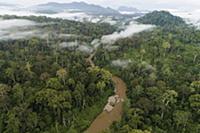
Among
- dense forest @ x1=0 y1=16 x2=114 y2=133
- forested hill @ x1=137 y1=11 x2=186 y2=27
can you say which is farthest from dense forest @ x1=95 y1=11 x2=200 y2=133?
forested hill @ x1=137 y1=11 x2=186 y2=27

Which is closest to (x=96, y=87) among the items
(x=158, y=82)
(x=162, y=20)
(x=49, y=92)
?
(x=49, y=92)

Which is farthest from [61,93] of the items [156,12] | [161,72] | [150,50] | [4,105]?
[156,12]

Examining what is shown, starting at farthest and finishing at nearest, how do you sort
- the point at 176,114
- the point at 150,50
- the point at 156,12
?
the point at 156,12, the point at 150,50, the point at 176,114

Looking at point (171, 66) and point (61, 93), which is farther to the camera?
point (171, 66)

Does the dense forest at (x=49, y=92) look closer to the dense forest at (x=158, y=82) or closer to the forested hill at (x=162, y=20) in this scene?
the dense forest at (x=158, y=82)

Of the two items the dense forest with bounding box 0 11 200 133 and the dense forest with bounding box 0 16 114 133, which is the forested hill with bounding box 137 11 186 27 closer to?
the dense forest with bounding box 0 11 200 133

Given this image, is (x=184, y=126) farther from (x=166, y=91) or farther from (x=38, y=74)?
(x=38, y=74)

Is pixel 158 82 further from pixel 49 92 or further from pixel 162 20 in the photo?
pixel 162 20

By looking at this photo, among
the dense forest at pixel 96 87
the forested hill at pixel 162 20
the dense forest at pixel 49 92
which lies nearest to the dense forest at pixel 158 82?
the dense forest at pixel 96 87
